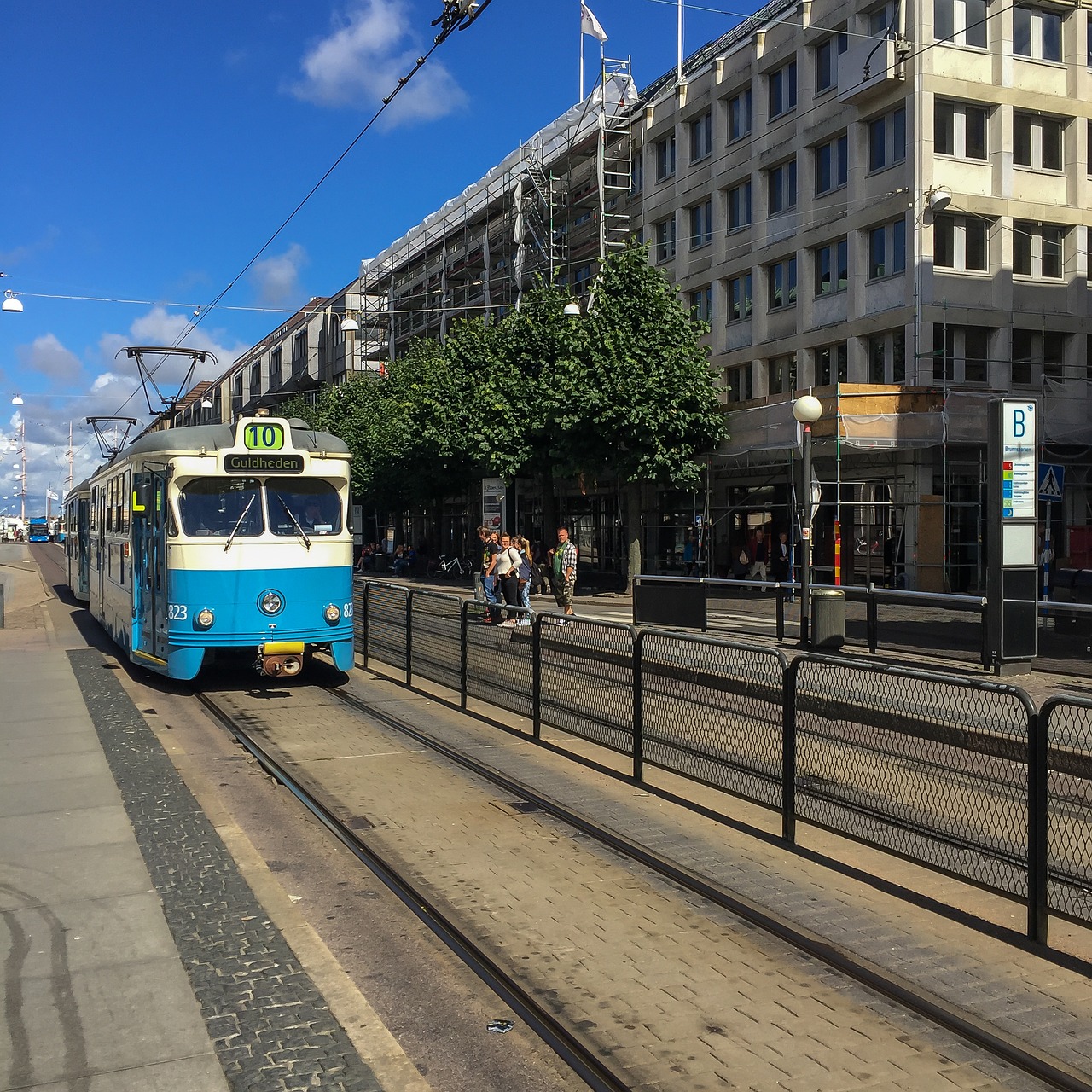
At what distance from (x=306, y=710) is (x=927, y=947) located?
27.1 feet

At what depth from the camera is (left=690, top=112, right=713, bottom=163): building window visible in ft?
120

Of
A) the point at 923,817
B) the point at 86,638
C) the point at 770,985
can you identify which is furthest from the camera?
the point at 86,638

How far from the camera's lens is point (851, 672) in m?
6.41

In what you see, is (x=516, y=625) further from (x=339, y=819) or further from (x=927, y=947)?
(x=927, y=947)

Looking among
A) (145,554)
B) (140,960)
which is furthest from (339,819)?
(145,554)

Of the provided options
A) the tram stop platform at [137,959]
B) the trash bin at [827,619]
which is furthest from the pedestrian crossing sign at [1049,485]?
the tram stop platform at [137,959]

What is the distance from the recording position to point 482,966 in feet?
16.7

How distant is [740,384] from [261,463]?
25.0 m

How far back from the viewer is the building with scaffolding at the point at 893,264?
27.5 metres

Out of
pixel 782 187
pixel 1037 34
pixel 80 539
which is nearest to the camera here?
pixel 80 539

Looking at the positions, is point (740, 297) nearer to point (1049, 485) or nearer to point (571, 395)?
point (571, 395)

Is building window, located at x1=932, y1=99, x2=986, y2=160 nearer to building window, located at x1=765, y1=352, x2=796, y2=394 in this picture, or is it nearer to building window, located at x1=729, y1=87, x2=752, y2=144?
building window, located at x1=765, y1=352, x2=796, y2=394

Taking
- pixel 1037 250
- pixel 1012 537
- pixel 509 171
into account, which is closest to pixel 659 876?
pixel 1012 537

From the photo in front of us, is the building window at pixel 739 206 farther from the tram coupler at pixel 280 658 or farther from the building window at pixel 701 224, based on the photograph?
the tram coupler at pixel 280 658
